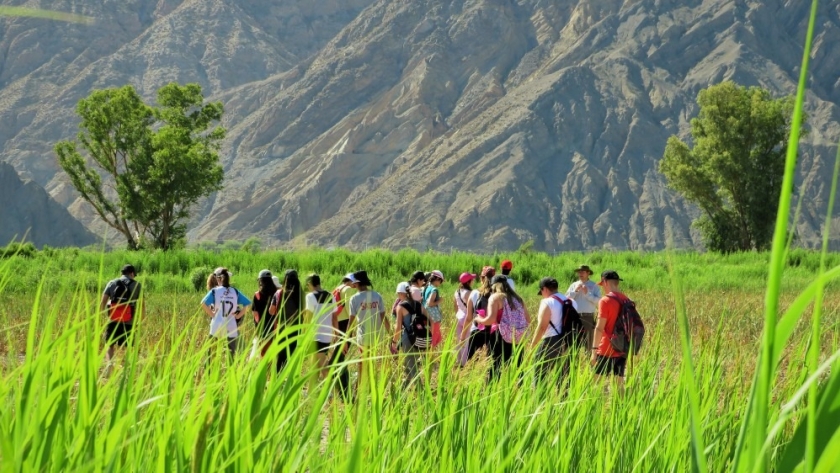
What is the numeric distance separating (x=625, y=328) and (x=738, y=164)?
53871 mm

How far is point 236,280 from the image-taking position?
1182 inches

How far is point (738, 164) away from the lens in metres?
59.1

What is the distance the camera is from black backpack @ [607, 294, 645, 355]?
838cm

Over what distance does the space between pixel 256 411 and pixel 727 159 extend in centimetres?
6077

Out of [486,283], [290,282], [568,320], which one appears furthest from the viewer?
[486,283]

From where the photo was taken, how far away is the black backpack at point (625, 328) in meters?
8.38

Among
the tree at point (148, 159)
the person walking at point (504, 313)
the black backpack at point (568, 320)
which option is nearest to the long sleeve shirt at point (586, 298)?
the black backpack at point (568, 320)

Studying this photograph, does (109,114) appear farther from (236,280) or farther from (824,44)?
(824,44)

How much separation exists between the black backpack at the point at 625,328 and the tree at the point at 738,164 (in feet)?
175

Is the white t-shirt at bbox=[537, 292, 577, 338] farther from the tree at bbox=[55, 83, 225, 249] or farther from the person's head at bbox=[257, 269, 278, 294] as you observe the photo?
the tree at bbox=[55, 83, 225, 249]

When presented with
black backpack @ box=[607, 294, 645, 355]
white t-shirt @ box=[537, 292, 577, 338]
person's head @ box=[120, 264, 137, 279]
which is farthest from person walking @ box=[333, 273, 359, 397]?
black backpack @ box=[607, 294, 645, 355]

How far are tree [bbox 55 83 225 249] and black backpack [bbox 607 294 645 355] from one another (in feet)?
159

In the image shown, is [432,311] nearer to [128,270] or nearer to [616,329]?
[616,329]

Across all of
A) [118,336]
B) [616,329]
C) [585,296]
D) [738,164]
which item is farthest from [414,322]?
[738,164]
